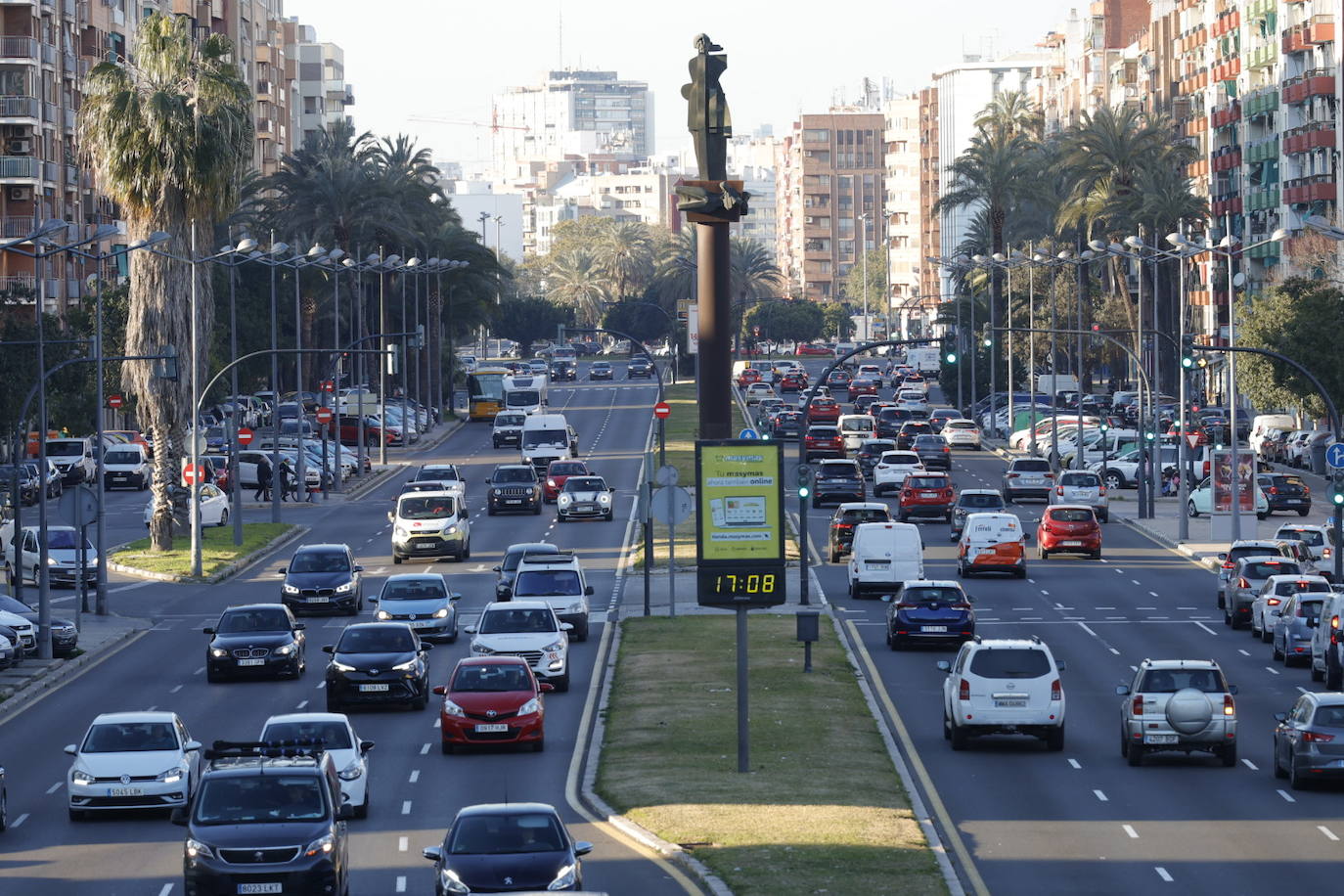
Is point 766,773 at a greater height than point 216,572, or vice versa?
point 216,572

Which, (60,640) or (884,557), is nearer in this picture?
(60,640)

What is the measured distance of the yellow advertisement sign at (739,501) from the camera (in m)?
29.9

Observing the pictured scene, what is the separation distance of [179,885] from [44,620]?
22487 mm

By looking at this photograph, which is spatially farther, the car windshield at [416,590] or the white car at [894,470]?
the white car at [894,470]

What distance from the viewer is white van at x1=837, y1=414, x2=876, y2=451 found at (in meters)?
94.1

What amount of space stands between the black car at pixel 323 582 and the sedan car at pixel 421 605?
15.7ft

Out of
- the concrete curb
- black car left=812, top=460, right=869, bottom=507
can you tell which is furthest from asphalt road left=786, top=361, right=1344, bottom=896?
black car left=812, top=460, right=869, bottom=507

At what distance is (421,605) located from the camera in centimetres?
4584

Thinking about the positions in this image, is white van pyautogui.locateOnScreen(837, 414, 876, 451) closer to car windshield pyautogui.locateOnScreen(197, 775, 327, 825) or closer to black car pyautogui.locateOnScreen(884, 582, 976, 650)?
black car pyautogui.locateOnScreen(884, 582, 976, 650)

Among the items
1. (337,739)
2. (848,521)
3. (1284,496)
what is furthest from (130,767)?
(1284,496)

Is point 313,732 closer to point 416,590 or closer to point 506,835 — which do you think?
point 506,835

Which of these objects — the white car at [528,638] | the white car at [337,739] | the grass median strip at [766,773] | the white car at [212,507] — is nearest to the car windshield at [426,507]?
the white car at [212,507]

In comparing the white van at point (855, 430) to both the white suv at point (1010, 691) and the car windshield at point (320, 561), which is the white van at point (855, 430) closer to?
the car windshield at point (320, 561)

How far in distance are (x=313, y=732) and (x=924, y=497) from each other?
45.1 m
